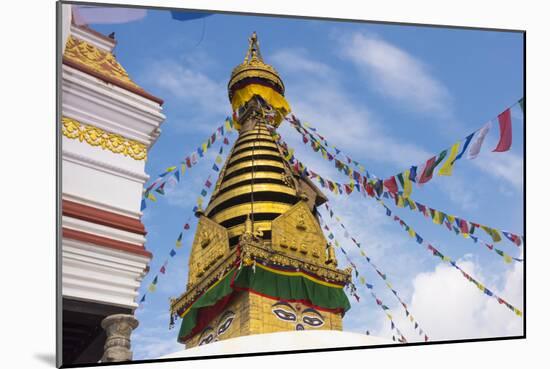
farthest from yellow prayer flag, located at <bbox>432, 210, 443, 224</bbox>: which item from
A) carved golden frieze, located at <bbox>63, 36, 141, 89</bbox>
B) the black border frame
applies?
carved golden frieze, located at <bbox>63, 36, 141, 89</bbox>

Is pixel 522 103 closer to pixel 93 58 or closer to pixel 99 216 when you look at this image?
pixel 93 58

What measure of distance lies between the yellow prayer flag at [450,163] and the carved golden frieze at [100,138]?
270cm

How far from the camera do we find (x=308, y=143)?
23.6 feet

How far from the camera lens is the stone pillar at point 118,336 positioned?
5391mm

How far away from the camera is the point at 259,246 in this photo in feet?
25.6

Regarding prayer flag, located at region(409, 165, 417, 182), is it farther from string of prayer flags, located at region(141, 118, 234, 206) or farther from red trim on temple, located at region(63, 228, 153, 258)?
red trim on temple, located at region(63, 228, 153, 258)

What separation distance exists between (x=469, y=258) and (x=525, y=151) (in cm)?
99

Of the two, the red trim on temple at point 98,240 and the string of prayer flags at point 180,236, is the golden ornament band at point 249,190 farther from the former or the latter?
the red trim on temple at point 98,240

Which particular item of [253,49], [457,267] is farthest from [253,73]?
[457,267]

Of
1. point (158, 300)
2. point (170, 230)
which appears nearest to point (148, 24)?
point (170, 230)

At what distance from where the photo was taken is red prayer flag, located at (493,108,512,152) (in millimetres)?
7262

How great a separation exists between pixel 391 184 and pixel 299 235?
4.27ft

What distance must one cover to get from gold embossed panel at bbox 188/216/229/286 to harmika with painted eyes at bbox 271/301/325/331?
68 cm

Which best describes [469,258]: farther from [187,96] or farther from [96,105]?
[96,105]
